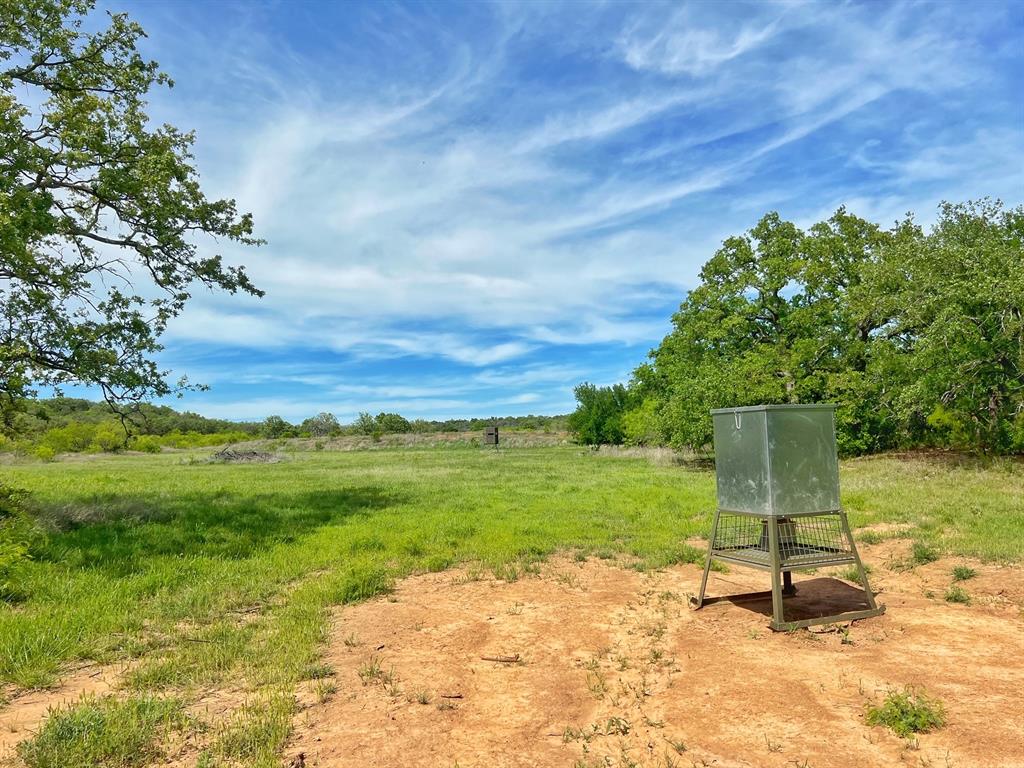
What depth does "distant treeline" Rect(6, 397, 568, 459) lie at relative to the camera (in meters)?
14.1

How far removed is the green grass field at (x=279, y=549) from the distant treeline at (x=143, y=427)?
6.72 feet

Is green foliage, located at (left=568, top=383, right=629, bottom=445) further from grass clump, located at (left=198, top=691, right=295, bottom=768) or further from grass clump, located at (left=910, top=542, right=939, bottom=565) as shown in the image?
grass clump, located at (left=198, top=691, right=295, bottom=768)

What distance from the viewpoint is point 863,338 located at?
28750 millimetres

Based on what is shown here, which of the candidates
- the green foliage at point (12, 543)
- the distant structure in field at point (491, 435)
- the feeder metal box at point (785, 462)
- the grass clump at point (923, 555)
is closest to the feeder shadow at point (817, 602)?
the feeder metal box at point (785, 462)

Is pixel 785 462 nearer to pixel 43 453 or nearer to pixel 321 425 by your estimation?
pixel 43 453

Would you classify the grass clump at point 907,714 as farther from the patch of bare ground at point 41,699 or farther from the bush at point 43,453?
the bush at point 43,453

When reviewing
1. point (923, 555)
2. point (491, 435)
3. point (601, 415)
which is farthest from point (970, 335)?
point (491, 435)

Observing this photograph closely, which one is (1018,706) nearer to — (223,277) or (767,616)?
(767,616)

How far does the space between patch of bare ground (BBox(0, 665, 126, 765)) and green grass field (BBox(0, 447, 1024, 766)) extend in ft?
0.57

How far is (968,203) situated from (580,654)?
169 feet

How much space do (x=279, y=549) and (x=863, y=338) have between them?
28774 mm

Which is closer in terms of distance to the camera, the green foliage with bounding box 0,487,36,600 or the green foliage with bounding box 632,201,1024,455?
the green foliage with bounding box 0,487,36,600

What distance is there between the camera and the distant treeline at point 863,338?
19438 mm

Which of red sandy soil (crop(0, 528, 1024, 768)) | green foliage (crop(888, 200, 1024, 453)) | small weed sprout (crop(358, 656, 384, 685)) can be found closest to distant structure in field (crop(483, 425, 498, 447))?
green foliage (crop(888, 200, 1024, 453))
